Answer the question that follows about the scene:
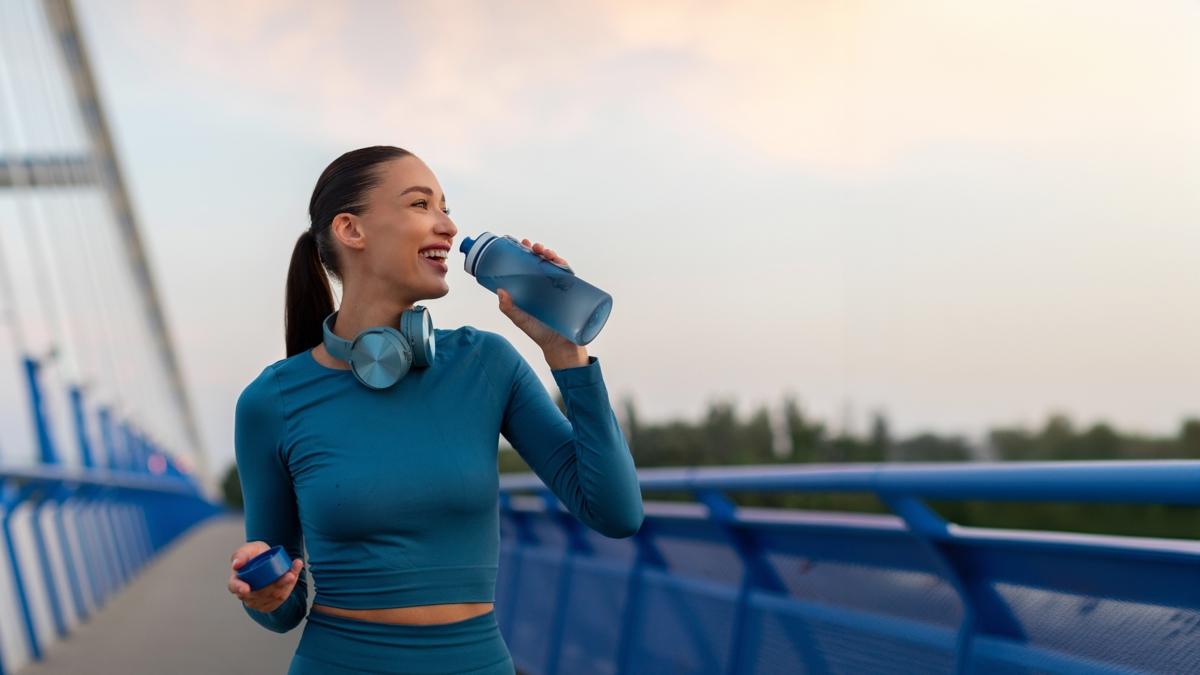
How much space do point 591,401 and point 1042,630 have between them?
1.47 meters

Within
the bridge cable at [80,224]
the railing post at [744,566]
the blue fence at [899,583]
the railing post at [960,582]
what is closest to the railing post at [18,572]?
the blue fence at [899,583]

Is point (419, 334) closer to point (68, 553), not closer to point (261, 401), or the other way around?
point (261, 401)

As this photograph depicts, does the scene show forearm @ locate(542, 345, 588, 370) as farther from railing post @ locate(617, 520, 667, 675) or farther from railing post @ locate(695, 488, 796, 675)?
railing post @ locate(617, 520, 667, 675)

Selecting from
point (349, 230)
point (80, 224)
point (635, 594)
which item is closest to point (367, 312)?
point (349, 230)

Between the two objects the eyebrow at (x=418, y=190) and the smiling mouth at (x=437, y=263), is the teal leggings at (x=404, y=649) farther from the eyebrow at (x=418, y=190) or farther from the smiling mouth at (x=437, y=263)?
the eyebrow at (x=418, y=190)

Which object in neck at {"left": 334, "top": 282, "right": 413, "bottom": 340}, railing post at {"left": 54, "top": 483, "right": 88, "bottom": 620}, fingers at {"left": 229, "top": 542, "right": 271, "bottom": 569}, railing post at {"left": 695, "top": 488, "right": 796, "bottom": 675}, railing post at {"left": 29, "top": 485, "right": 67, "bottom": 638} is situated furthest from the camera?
railing post at {"left": 54, "top": 483, "right": 88, "bottom": 620}

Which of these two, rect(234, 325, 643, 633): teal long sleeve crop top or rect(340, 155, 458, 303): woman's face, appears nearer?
rect(234, 325, 643, 633): teal long sleeve crop top

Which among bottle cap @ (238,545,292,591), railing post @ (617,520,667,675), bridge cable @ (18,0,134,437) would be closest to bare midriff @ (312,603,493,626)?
bottle cap @ (238,545,292,591)

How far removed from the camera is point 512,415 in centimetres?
206

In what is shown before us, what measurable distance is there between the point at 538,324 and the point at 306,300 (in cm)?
48

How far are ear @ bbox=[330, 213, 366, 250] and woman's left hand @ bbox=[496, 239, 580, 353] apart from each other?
0.77 feet

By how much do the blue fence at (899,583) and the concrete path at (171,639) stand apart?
3056 mm

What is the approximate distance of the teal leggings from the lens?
1.89m

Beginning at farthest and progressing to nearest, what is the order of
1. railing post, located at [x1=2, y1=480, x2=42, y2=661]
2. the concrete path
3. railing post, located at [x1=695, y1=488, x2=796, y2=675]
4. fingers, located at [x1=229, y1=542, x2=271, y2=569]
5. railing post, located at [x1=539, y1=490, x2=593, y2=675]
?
railing post, located at [x1=2, y1=480, x2=42, y2=661] < the concrete path < railing post, located at [x1=539, y1=490, x2=593, y2=675] < railing post, located at [x1=695, y1=488, x2=796, y2=675] < fingers, located at [x1=229, y1=542, x2=271, y2=569]
